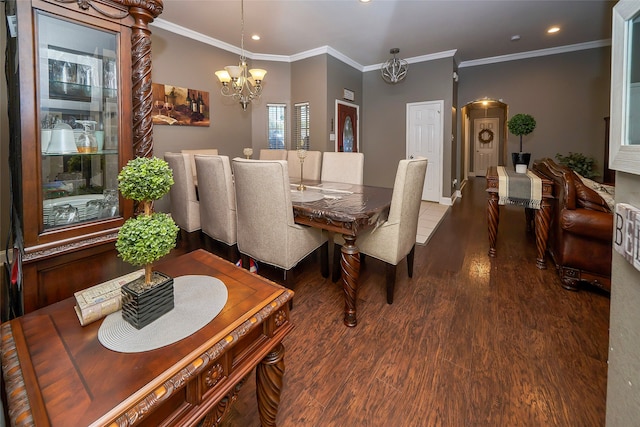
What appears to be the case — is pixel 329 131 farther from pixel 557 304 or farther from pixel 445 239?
pixel 557 304

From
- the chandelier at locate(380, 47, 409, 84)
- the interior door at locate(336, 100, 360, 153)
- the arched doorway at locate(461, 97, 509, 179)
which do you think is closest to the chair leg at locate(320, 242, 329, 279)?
the interior door at locate(336, 100, 360, 153)

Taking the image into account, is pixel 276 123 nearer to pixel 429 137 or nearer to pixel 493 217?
pixel 429 137

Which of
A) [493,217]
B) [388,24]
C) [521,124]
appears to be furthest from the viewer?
[388,24]

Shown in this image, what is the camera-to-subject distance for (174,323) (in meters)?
0.76

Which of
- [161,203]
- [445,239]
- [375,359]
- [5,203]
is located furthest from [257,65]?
[375,359]

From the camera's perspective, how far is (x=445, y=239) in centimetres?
357

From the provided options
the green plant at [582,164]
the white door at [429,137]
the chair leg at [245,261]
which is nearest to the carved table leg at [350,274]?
the chair leg at [245,261]

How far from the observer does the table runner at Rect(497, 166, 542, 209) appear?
2.60 metres

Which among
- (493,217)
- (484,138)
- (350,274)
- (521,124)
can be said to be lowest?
(350,274)

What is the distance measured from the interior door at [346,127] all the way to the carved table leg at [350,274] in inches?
155

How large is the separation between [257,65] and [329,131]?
68.1 inches

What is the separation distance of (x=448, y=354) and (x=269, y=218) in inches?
51.5

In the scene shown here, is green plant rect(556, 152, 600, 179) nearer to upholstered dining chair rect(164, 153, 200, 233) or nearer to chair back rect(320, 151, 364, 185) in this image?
chair back rect(320, 151, 364, 185)

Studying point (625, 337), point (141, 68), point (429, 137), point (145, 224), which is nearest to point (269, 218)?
point (141, 68)
